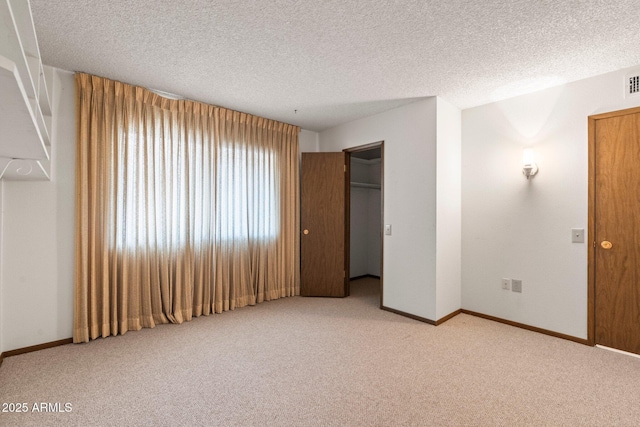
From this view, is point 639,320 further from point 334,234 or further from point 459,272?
point 334,234

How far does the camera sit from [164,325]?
318cm

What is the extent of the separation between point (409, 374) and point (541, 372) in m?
1.03

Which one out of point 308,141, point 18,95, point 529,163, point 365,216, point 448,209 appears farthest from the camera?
point 365,216

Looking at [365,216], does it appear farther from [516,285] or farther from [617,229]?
[617,229]

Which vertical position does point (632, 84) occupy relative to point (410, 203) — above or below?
above

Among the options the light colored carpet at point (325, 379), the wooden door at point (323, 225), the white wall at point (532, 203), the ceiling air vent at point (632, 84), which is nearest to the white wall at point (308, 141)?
the wooden door at point (323, 225)

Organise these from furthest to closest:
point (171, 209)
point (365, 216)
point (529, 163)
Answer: point (365, 216), point (171, 209), point (529, 163)

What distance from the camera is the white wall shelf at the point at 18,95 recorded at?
2.92ft

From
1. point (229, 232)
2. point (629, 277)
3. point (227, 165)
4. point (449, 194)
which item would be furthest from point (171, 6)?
point (629, 277)

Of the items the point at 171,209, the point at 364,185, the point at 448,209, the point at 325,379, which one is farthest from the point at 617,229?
the point at 171,209

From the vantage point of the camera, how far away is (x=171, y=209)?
10.7ft

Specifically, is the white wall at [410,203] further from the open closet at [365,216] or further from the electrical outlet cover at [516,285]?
the open closet at [365,216]

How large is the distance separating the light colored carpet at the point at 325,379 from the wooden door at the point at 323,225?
4.11ft

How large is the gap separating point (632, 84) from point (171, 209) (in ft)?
14.9
